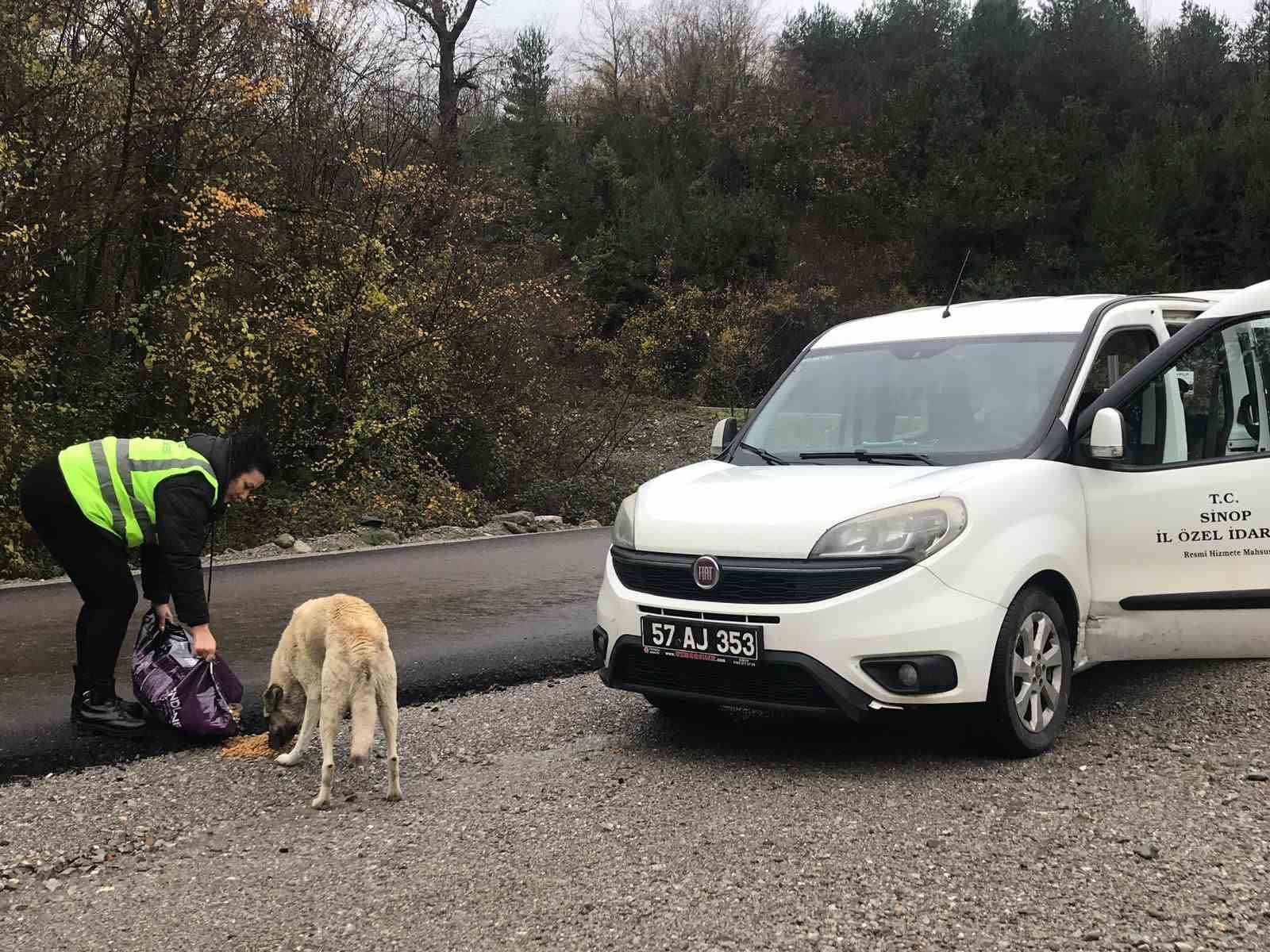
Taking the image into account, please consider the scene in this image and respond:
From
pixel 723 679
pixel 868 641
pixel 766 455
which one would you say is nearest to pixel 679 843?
pixel 723 679

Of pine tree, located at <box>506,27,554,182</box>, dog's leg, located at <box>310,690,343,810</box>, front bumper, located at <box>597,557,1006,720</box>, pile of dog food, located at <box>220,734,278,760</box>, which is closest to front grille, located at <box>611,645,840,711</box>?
front bumper, located at <box>597,557,1006,720</box>

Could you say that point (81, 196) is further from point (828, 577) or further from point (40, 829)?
point (828, 577)

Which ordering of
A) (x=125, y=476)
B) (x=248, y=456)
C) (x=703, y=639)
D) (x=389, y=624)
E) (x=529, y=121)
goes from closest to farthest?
(x=703, y=639), (x=125, y=476), (x=248, y=456), (x=389, y=624), (x=529, y=121)

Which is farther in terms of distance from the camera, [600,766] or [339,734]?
[339,734]

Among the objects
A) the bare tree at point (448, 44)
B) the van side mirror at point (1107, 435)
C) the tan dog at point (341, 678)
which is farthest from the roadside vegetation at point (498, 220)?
the van side mirror at point (1107, 435)

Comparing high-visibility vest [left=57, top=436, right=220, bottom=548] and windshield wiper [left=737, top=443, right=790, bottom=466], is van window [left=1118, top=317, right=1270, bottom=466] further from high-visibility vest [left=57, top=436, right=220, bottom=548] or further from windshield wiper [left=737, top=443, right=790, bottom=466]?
high-visibility vest [left=57, top=436, right=220, bottom=548]

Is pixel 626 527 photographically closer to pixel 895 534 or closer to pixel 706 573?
pixel 706 573

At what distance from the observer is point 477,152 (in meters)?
26.8

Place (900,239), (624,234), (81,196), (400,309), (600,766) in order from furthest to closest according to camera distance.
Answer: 1. (900,239)
2. (624,234)
3. (400,309)
4. (81,196)
5. (600,766)

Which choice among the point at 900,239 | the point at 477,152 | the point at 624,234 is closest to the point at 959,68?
the point at 900,239

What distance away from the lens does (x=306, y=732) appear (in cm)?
548

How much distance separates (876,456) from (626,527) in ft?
4.04

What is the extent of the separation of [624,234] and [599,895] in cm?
Answer: 3554

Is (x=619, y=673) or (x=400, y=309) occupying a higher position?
(x=400, y=309)
